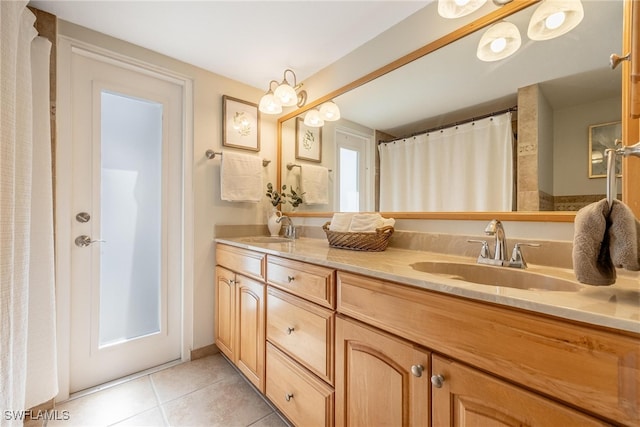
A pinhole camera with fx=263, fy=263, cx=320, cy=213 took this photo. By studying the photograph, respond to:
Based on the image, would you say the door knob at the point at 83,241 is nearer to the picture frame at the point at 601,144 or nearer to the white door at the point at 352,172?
the white door at the point at 352,172

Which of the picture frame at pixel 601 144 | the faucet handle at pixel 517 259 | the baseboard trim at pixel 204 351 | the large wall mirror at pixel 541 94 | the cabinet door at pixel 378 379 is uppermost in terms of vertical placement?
the large wall mirror at pixel 541 94

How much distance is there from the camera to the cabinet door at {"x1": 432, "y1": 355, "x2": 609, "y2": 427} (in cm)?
53

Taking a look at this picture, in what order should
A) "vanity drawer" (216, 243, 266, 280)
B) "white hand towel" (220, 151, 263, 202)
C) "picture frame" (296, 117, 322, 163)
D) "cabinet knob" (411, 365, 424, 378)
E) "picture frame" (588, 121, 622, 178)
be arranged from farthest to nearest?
"picture frame" (296, 117, 322, 163)
"white hand towel" (220, 151, 263, 202)
"vanity drawer" (216, 243, 266, 280)
"picture frame" (588, 121, 622, 178)
"cabinet knob" (411, 365, 424, 378)

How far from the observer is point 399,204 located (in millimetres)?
1472

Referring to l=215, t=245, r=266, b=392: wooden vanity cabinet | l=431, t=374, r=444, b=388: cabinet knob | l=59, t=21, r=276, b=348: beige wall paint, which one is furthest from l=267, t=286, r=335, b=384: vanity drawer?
l=59, t=21, r=276, b=348: beige wall paint

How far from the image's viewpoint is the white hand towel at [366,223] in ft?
4.45

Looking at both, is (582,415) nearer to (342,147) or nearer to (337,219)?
(337,219)

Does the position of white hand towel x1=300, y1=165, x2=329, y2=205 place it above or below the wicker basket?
above

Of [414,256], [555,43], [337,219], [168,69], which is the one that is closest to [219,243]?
[337,219]

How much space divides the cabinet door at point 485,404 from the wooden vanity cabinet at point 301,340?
41 centimetres

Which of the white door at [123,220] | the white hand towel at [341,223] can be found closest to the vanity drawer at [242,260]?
the white door at [123,220]

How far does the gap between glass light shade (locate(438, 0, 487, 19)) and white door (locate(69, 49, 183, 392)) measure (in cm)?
172

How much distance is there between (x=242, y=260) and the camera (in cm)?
158

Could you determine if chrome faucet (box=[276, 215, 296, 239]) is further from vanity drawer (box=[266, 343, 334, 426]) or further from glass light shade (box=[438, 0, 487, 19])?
glass light shade (box=[438, 0, 487, 19])
